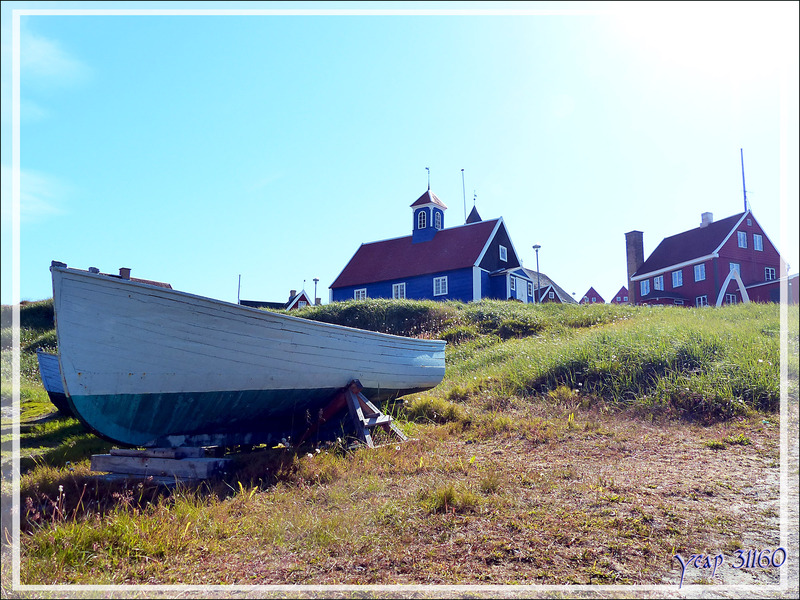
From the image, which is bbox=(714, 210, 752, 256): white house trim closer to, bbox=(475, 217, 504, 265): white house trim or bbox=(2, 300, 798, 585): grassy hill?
bbox=(475, 217, 504, 265): white house trim

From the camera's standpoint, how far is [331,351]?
630 cm

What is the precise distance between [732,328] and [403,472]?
26.6 feet

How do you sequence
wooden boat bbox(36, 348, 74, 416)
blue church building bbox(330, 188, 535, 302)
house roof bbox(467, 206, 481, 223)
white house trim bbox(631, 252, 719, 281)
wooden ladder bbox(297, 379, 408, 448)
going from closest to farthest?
wooden ladder bbox(297, 379, 408, 448) → wooden boat bbox(36, 348, 74, 416) → blue church building bbox(330, 188, 535, 302) → white house trim bbox(631, 252, 719, 281) → house roof bbox(467, 206, 481, 223)

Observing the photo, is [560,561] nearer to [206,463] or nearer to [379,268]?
[206,463]

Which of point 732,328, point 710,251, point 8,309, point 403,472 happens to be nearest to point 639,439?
point 403,472

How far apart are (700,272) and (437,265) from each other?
15.0m

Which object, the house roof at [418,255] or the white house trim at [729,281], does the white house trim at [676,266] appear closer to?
the white house trim at [729,281]

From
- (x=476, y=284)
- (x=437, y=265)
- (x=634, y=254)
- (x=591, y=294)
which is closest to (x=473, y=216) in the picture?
(x=634, y=254)

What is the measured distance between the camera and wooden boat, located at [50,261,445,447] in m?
4.78

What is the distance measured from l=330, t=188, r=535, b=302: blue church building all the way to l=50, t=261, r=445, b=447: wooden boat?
19.3 m

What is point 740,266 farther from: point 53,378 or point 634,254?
point 53,378

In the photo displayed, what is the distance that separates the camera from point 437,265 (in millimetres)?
27141

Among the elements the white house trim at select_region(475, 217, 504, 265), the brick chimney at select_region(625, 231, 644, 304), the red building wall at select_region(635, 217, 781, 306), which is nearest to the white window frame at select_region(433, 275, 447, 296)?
the white house trim at select_region(475, 217, 504, 265)

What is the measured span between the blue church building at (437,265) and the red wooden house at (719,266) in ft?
27.9
